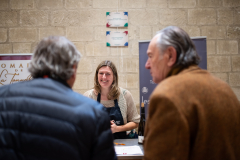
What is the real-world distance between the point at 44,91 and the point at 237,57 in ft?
10.7

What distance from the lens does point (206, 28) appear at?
3.06 metres

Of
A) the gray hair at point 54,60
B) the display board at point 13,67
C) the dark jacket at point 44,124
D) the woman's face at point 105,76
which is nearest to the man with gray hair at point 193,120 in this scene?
the dark jacket at point 44,124

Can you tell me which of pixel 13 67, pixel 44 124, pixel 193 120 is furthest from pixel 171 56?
pixel 13 67

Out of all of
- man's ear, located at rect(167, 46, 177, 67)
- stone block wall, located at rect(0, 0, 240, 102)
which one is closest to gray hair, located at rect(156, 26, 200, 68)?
man's ear, located at rect(167, 46, 177, 67)

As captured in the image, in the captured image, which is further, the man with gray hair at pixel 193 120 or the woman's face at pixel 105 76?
the woman's face at pixel 105 76

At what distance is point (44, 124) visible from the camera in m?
0.67

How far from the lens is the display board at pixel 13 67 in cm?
282

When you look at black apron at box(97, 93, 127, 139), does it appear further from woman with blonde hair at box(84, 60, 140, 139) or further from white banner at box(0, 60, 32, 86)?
white banner at box(0, 60, 32, 86)

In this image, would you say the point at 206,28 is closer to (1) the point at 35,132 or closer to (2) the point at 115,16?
(2) the point at 115,16

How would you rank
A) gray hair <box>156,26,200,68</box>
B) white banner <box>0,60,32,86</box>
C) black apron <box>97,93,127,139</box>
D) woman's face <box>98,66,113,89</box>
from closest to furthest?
1. gray hair <box>156,26,200,68</box>
2. black apron <box>97,93,127,139</box>
3. woman's face <box>98,66,113,89</box>
4. white banner <box>0,60,32,86</box>

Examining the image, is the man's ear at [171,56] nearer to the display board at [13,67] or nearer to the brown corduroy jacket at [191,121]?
the brown corduroy jacket at [191,121]

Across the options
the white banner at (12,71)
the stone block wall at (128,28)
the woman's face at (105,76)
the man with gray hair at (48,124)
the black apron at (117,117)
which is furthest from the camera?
the stone block wall at (128,28)

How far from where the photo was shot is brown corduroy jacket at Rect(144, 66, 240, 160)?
0.71 meters

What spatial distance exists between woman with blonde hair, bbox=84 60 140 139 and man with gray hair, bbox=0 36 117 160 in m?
1.46
